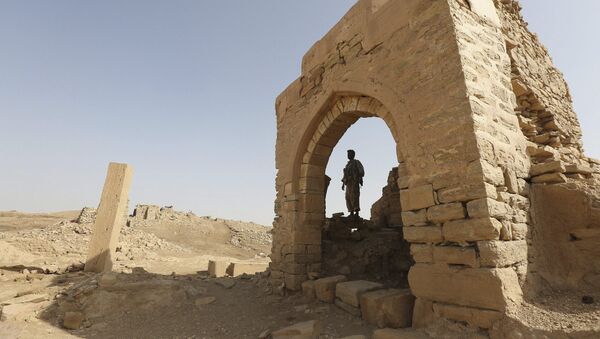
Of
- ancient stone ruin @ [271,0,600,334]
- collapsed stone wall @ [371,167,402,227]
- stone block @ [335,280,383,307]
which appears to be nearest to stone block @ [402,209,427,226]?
ancient stone ruin @ [271,0,600,334]

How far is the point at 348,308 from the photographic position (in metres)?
3.87

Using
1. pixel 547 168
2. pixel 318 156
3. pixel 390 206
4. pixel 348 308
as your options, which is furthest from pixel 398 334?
pixel 390 206

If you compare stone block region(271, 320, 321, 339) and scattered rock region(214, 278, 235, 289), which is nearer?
stone block region(271, 320, 321, 339)

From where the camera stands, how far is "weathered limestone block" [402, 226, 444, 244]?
2.89m

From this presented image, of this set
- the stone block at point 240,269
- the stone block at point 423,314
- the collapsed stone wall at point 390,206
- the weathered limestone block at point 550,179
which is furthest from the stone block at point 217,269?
the weathered limestone block at point 550,179

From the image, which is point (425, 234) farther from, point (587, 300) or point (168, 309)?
point (168, 309)

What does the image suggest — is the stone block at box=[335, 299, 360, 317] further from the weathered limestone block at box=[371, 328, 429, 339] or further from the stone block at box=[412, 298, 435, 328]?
the stone block at box=[412, 298, 435, 328]

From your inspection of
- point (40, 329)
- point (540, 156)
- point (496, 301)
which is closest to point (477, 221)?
point (496, 301)

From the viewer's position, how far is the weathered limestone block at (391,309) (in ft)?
10.3

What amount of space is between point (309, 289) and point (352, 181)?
3907mm

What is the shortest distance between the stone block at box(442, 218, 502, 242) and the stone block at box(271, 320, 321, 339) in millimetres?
1780

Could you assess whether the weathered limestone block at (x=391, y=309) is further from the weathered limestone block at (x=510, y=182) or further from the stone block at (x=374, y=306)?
the weathered limestone block at (x=510, y=182)

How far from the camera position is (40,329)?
3846 millimetres

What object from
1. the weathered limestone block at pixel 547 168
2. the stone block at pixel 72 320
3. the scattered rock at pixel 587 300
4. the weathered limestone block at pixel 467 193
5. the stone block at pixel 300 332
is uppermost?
the weathered limestone block at pixel 547 168
